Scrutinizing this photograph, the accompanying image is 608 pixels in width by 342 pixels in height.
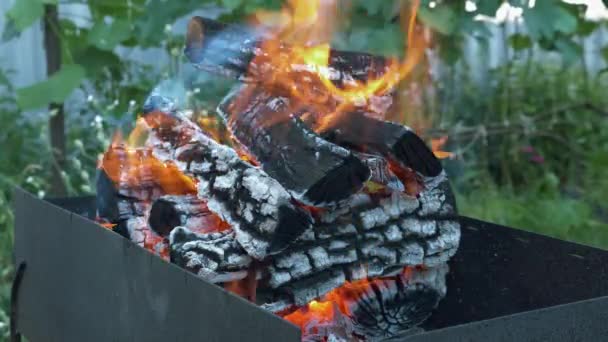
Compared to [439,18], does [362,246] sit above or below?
below

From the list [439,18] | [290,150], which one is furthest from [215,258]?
[439,18]

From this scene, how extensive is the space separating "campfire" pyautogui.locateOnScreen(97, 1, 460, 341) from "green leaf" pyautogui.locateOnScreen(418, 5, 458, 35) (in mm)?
789

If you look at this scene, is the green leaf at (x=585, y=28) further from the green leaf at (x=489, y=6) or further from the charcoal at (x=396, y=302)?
the charcoal at (x=396, y=302)

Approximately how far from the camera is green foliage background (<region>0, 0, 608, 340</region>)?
2.62 meters

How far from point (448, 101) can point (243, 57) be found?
12.5 feet

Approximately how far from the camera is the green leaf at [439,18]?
2547 mm

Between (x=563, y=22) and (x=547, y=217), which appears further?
(x=547, y=217)

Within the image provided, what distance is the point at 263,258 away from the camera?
1.41 m

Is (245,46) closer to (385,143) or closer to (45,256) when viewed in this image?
(385,143)

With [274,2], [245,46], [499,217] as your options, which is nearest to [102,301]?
[245,46]

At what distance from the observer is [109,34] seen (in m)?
2.79

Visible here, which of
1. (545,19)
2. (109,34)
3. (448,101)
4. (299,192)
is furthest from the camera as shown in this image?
(448,101)

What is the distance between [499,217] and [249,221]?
2.30 metres

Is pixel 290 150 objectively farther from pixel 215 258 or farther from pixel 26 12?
pixel 26 12
